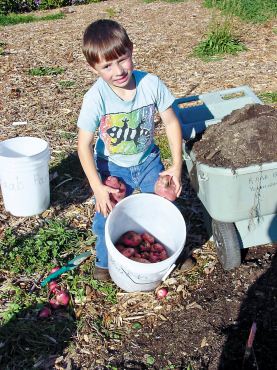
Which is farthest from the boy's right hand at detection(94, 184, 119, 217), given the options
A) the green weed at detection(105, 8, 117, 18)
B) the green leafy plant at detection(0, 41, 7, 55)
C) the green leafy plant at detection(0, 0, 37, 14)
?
the green leafy plant at detection(0, 0, 37, 14)

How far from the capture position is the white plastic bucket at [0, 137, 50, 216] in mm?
3953

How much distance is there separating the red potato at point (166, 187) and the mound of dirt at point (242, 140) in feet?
0.73

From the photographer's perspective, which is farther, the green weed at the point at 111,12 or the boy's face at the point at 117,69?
the green weed at the point at 111,12

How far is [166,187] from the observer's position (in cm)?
332

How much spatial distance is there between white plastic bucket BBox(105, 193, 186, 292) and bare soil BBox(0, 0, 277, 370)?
23 cm

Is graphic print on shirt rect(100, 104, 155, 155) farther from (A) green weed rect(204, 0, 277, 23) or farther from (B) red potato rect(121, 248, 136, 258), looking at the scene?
(A) green weed rect(204, 0, 277, 23)

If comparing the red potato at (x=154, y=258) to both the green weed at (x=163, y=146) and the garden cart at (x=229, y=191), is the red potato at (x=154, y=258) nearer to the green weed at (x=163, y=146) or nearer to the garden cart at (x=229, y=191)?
the garden cart at (x=229, y=191)

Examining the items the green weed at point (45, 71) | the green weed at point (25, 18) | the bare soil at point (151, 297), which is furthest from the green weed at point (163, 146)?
the green weed at point (25, 18)

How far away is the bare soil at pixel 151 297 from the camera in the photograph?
305 centimetres

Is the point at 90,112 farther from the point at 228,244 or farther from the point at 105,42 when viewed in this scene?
the point at 228,244

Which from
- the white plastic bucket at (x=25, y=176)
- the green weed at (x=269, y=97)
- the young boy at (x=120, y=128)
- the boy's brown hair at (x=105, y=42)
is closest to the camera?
the boy's brown hair at (x=105, y=42)

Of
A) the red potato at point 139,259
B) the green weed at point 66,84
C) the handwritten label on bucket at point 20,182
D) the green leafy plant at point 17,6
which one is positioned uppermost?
the red potato at point 139,259

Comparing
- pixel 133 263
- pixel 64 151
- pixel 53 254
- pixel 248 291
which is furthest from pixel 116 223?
pixel 64 151

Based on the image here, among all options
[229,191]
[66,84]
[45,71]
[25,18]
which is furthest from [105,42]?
[25,18]
